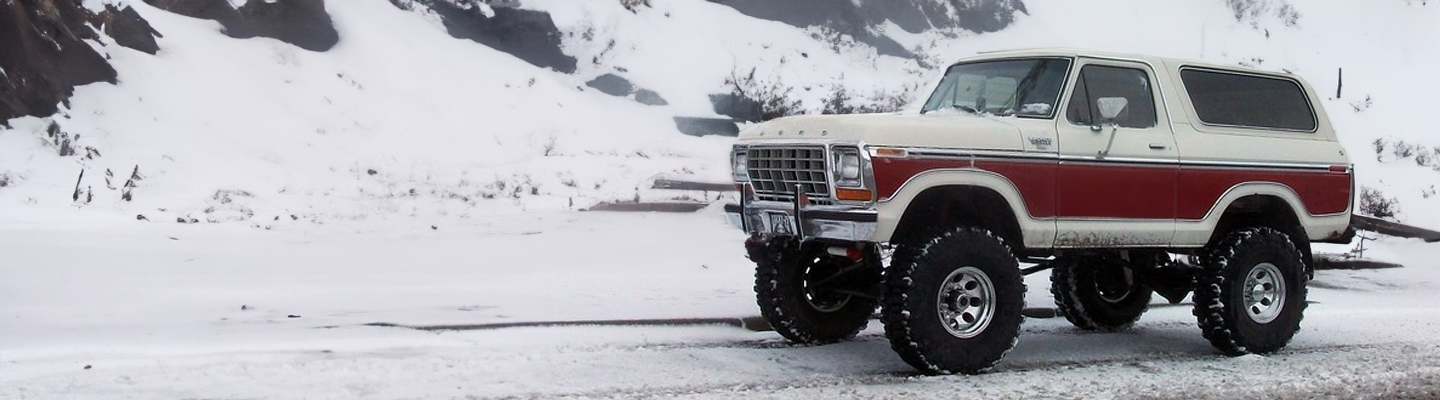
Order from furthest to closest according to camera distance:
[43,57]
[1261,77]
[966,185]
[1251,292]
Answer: [43,57] → [1261,77] → [1251,292] → [966,185]

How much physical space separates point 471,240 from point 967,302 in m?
6.73

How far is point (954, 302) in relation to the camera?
7.39m

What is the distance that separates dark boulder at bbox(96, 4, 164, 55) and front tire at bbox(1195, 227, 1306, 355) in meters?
14.2

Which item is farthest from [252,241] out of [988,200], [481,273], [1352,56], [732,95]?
[1352,56]

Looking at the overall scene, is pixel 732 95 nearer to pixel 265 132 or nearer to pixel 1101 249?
pixel 265 132

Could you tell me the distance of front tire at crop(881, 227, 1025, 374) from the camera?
7164 mm

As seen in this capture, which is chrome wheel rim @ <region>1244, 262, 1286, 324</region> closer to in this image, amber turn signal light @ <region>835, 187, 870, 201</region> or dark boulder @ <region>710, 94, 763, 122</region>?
amber turn signal light @ <region>835, 187, 870, 201</region>

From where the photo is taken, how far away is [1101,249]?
8344mm

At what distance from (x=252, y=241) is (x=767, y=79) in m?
11.0

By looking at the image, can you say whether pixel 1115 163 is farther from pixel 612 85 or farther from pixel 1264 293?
pixel 612 85

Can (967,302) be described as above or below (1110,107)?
below

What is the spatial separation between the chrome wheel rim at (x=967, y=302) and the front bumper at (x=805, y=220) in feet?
1.92

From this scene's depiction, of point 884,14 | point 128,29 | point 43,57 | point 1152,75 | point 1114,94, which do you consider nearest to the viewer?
point 1114,94

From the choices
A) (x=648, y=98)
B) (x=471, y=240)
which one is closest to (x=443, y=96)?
(x=648, y=98)
